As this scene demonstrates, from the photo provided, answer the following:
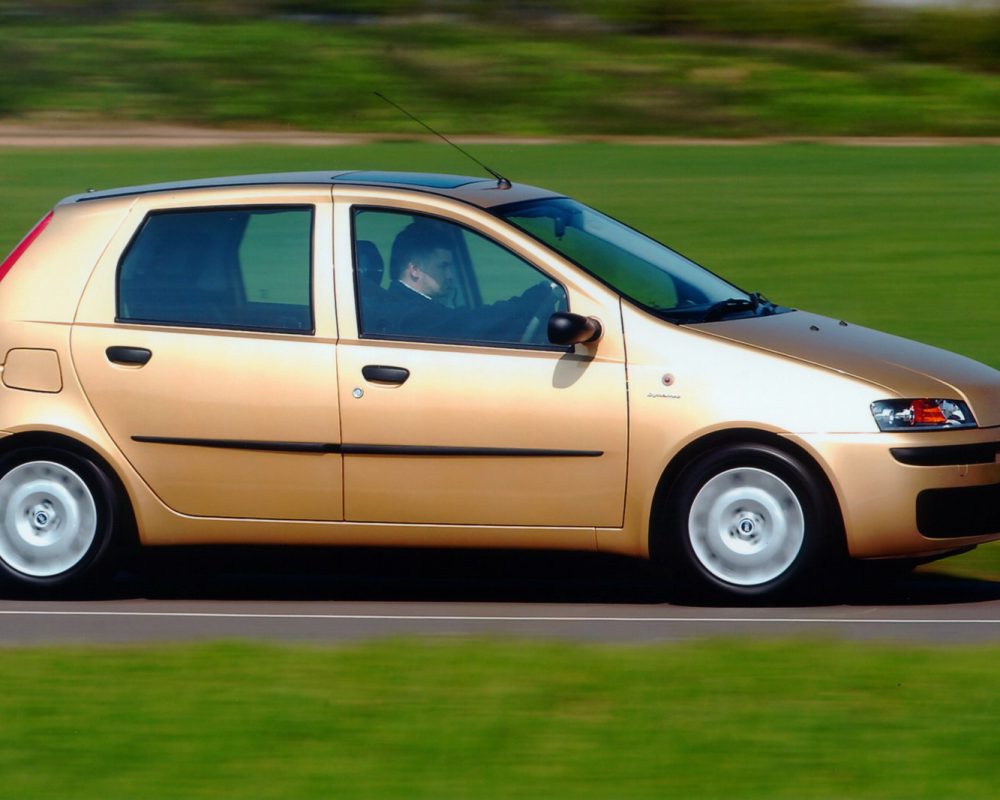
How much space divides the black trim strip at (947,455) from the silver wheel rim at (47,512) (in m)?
2.95

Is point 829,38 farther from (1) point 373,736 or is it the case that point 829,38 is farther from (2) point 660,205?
(1) point 373,736

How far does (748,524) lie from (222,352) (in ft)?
6.47

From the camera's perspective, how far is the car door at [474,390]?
697 centimetres

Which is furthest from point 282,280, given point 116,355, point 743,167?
point 743,167

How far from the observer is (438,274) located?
725 centimetres

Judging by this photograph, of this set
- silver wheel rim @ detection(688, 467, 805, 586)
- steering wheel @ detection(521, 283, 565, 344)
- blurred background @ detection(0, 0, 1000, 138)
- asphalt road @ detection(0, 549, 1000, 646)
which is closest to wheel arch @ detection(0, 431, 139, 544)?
asphalt road @ detection(0, 549, 1000, 646)

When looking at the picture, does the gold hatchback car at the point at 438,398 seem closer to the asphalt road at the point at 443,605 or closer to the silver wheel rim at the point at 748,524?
the silver wheel rim at the point at 748,524

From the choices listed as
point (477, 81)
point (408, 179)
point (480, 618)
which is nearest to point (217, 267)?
point (408, 179)

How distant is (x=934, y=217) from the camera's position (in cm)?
1733

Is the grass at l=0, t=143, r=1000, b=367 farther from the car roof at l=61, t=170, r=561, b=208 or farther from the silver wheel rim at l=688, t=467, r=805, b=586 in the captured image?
the silver wheel rim at l=688, t=467, r=805, b=586

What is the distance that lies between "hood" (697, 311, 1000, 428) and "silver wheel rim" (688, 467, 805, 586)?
0.46 meters

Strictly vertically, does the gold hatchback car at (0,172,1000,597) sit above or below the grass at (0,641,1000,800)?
above

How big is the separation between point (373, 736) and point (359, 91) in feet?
103

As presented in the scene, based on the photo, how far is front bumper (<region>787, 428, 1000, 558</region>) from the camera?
6.80 metres
